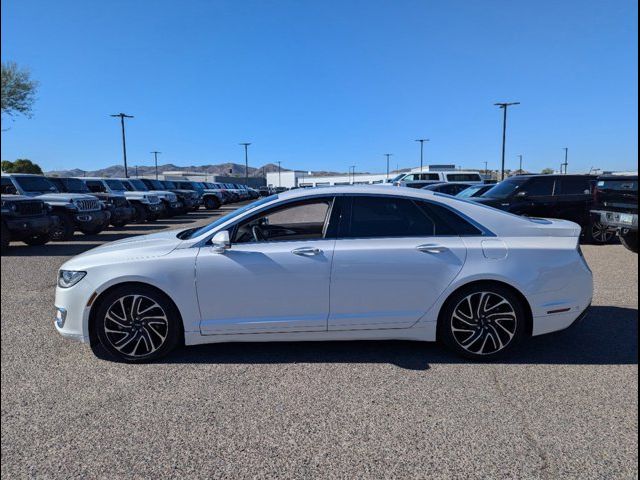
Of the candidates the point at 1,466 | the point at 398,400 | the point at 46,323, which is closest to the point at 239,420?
the point at 398,400

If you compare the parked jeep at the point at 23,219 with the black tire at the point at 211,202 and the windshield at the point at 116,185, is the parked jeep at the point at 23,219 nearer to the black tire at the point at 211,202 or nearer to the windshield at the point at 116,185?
the windshield at the point at 116,185

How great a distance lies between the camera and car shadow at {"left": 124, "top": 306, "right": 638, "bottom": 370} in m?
3.80

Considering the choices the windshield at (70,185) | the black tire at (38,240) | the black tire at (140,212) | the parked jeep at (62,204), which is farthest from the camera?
the black tire at (140,212)

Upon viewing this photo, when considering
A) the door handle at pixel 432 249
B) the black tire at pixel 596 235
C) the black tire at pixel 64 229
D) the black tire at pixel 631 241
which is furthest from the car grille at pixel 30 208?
the black tire at pixel 596 235

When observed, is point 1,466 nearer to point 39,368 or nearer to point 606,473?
point 39,368

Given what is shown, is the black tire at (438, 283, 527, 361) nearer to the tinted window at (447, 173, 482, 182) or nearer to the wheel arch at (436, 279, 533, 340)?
the wheel arch at (436, 279, 533, 340)

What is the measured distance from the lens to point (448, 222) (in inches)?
155

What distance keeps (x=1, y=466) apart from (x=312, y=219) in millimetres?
3082

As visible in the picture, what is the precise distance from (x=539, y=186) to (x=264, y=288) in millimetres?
9169

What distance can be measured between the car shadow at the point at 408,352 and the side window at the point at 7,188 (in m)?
9.96

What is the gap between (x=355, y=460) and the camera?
2.50m

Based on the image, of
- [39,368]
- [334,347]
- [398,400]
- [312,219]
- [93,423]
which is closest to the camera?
[93,423]

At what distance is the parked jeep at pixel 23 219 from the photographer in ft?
31.6

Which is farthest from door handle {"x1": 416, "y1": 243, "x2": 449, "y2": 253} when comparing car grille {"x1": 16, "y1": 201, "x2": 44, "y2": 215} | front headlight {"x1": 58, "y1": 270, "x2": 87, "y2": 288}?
car grille {"x1": 16, "y1": 201, "x2": 44, "y2": 215}
